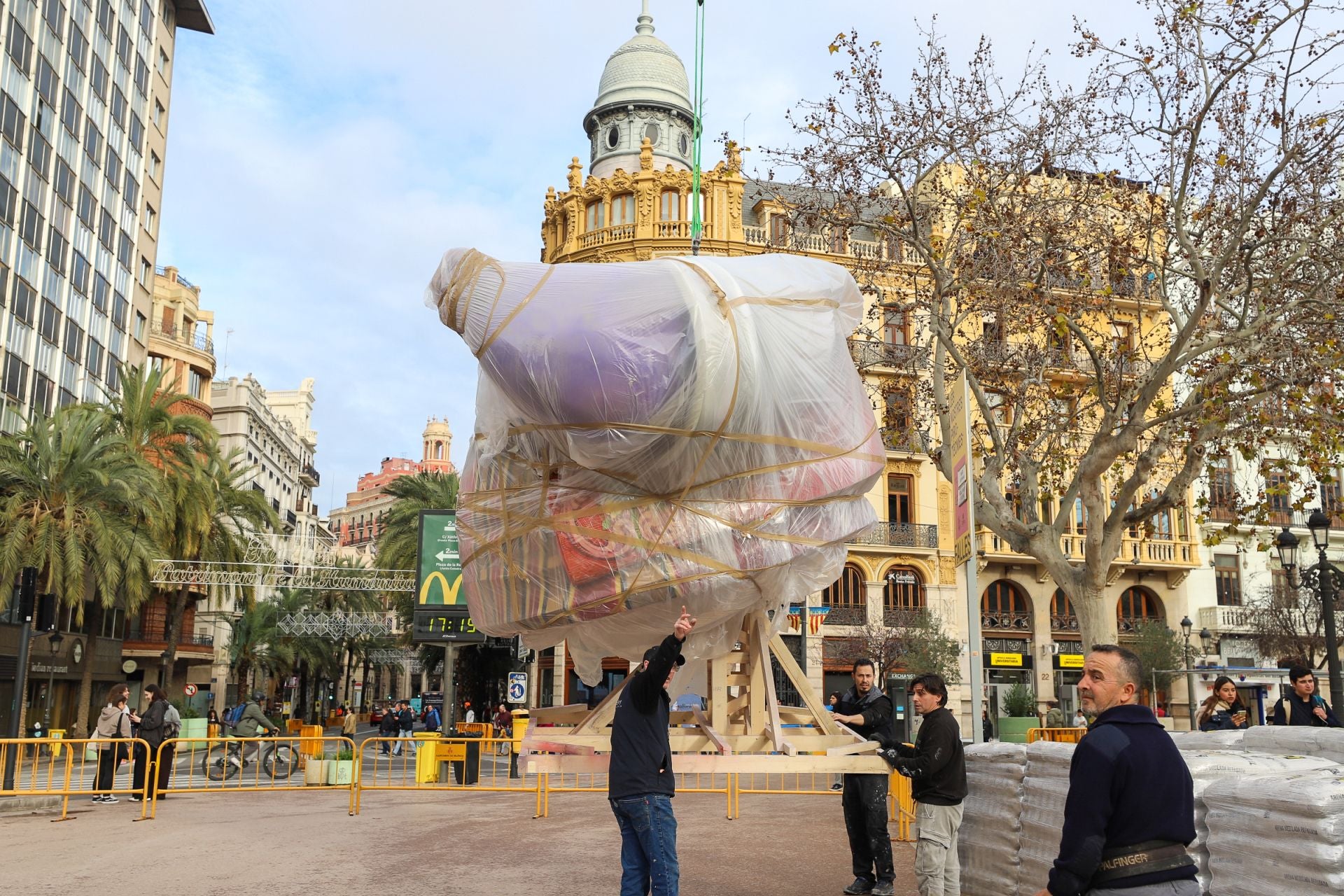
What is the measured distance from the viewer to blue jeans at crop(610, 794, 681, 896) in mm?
5996

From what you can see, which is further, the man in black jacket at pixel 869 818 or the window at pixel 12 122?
the window at pixel 12 122

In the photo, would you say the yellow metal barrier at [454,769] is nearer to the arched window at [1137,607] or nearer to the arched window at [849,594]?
the arched window at [849,594]

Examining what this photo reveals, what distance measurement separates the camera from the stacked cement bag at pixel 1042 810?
677cm

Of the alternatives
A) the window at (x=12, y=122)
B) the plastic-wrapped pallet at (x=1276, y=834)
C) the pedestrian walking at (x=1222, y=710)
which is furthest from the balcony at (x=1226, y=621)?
the window at (x=12, y=122)

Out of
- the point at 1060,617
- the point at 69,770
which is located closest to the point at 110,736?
the point at 69,770

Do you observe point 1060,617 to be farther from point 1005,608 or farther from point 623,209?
point 623,209

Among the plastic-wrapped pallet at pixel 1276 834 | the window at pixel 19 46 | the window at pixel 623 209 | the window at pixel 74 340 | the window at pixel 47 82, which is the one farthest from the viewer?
the window at pixel 74 340

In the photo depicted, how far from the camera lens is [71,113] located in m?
38.7

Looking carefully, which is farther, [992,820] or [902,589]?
[902,589]

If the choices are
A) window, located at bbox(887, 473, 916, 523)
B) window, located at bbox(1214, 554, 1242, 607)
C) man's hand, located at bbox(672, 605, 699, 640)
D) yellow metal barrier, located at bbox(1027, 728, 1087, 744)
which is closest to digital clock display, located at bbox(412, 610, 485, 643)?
yellow metal barrier, located at bbox(1027, 728, 1087, 744)

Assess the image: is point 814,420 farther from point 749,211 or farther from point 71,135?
point 71,135

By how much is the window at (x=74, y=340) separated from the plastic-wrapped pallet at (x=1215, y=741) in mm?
38643

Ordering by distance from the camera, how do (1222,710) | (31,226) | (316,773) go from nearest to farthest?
(1222,710)
(316,773)
(31,226)

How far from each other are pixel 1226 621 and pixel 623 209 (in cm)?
2479
